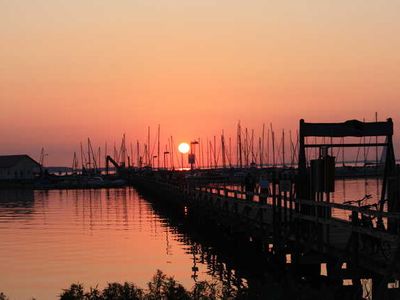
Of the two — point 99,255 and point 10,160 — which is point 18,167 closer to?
point 10,160

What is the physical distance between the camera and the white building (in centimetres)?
14012

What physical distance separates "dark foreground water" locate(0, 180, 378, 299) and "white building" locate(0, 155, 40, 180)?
8735cm

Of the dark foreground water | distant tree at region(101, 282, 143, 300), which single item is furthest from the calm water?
distant tree at region(101, 282, 143, 300)

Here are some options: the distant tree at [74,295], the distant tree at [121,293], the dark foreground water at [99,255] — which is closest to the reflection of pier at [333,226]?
the dark foreground water at [99,255]

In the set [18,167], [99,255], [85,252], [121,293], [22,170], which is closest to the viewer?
[121,293]

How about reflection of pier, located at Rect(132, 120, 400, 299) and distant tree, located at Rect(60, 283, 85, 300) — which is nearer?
distant tree, located at Rect(60, 283, 85, 300)

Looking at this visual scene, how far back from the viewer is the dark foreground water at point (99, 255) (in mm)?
25219

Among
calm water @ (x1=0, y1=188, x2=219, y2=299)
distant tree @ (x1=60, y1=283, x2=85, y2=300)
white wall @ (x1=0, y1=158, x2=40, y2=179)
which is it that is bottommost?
calm water @ (x1=0, y1=188, x2=219, y2=299)

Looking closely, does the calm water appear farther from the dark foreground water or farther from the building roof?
the building roof

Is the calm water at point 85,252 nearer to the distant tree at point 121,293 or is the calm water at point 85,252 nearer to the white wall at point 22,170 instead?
the distant tree at point 121,293

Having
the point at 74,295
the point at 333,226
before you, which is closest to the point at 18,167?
the point at 333,226

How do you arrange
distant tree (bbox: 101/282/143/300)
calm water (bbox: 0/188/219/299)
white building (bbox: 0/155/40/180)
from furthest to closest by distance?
white building (bbox: 0/155/40/180) → calm water (bbox: 0/188/219/299) → distant tree (bbox: 101/282/143/300)

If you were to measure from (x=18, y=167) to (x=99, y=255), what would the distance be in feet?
378

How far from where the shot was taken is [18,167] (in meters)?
143
